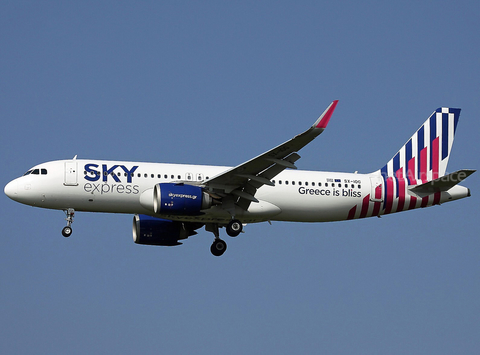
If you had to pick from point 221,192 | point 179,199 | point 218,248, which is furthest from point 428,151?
point 179,199

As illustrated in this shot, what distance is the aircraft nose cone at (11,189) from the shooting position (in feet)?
128

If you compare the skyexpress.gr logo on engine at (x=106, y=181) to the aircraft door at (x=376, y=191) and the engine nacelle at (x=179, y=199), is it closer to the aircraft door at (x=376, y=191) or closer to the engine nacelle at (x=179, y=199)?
the engine nacelle at (x=179, y=199)

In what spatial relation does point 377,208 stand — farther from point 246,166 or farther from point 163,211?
point 163,211

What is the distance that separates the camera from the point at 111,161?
3984 centimetres

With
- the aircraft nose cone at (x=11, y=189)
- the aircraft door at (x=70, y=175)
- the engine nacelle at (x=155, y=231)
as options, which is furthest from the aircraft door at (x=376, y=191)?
the aircraft nose cone at (x=11, y=189)

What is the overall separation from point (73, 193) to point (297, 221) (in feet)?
36.7

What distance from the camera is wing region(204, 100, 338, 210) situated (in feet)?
111

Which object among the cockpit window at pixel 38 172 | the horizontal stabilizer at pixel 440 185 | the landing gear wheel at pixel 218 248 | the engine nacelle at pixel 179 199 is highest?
the cockpit window at pixel 38 172

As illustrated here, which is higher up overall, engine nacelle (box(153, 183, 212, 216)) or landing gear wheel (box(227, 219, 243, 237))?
engine nacelle (box(153, 183, 212, 216))

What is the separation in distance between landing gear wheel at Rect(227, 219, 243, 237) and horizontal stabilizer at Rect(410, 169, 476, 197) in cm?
944

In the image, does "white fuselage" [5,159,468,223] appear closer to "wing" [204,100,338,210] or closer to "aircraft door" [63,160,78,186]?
"aircraft door" [63,160,78,186]

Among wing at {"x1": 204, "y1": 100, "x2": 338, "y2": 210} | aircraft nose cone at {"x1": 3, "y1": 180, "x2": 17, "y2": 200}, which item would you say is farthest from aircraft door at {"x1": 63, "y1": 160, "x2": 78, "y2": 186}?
wing at {"x1": 204, "y1": 100, "x2": 338, "y2": 210}

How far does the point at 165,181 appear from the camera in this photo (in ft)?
130

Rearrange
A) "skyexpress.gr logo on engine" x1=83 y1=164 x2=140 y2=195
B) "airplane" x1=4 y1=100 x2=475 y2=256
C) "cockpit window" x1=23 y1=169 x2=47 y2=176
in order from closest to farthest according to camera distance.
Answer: "airplane" x1=4 y1=100 x2=475 y2=256 → "skyexpress.gr logo on engine" x1=83 y1=164 x2=140 y2=195 → "cockpit window" x1=23 y1=169 x2=47 y2=176
